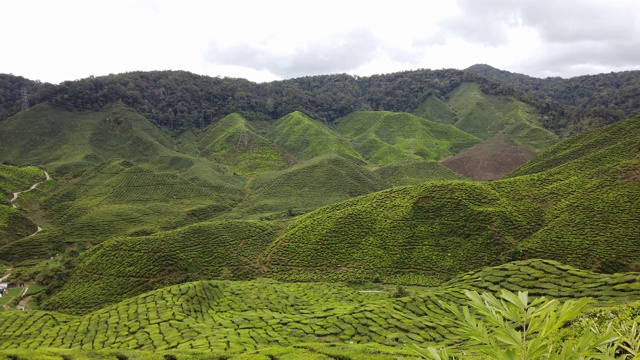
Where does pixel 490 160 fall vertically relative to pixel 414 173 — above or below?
Answer: above

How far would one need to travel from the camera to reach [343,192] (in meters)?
65.4

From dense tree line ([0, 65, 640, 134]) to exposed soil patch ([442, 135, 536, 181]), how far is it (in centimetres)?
2878

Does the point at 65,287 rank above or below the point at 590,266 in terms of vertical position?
below

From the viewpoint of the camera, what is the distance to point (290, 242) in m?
38.6

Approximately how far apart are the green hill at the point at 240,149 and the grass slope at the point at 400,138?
28091mm

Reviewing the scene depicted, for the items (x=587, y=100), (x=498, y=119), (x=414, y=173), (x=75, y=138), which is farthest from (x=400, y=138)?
(x=587, y=100)

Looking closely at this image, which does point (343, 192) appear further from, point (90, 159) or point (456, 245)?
point (90, 159)

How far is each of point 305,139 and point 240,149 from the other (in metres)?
→ 20.7

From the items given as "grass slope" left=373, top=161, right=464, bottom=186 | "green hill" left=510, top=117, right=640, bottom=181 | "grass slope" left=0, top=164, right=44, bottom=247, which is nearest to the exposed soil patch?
"grass slope" left=373, top=161, right=464, bottom=186

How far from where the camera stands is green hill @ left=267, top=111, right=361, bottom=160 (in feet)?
325

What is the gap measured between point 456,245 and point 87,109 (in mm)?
118096

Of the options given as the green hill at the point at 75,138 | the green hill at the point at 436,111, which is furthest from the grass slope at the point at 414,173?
the green hill at the point at 75,138

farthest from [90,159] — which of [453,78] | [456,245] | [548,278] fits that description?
[453,78]

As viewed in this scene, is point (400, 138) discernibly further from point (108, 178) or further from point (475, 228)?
point (108, 178)
